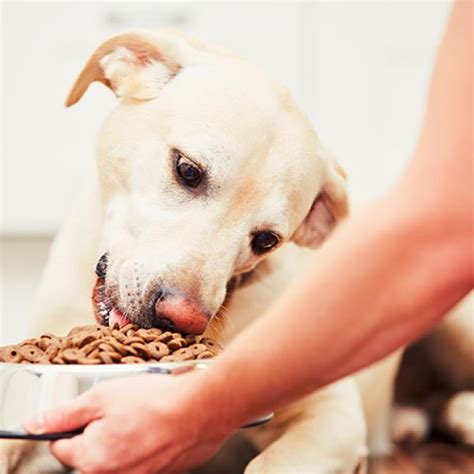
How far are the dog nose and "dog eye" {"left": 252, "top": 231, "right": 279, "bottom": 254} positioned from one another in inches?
8.0

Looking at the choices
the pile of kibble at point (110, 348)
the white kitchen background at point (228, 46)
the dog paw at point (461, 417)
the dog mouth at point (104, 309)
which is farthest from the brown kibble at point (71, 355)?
the white kitchen background at point (228, 46)

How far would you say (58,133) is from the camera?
2564 millimetres

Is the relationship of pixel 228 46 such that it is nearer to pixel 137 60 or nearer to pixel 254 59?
pixel 254 59

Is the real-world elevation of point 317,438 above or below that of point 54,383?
below

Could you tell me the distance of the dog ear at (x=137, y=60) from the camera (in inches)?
58.1

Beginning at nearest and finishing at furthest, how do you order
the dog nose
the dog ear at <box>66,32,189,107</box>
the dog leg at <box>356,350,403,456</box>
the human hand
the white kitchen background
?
the human hand, the dog nose, the dog ear at <box>66,32,189,107</box>, the dog leg at <box>356,350,403,456</box>, the white kitchen background

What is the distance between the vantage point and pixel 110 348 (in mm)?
1121

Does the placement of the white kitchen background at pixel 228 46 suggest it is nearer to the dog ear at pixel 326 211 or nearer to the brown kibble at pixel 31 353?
the dog ear at pixel 326 211

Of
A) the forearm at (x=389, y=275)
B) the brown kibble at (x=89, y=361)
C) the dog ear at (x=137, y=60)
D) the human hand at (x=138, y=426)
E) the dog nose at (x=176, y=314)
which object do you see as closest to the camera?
the forearm at (x=389, y=275)

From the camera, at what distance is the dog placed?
1286 millimetres

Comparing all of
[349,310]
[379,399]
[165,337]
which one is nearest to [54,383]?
[165,337]

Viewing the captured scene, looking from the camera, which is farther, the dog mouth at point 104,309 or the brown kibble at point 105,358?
the dog mouth at point 104,309

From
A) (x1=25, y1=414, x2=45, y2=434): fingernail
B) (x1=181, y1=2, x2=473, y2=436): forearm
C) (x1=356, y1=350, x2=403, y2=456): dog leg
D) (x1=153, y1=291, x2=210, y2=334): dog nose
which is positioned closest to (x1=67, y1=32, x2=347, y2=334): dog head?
(x1=153, y1=291, x2=210, y2=334): dog nose

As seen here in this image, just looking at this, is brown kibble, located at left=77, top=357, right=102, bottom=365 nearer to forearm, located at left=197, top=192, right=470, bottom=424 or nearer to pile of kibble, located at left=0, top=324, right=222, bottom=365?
pile of kibble, located at left=0, top=324, right=222, bottom=365
